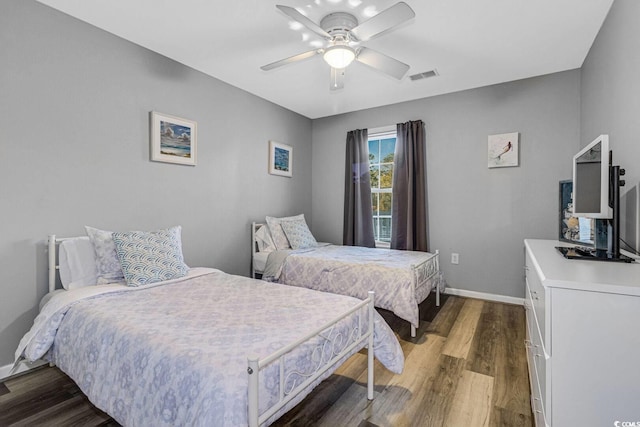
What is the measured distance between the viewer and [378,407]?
1.75 m

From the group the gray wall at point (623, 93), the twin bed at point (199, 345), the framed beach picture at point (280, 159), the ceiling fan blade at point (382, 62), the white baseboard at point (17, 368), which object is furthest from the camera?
the framed beach picture at point (280, 159)

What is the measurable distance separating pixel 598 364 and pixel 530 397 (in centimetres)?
104

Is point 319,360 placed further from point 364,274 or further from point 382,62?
point 382,62

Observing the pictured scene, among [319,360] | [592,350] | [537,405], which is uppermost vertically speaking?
[592,350]

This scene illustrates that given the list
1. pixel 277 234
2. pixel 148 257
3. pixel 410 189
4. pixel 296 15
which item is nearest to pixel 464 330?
pixel 410 189

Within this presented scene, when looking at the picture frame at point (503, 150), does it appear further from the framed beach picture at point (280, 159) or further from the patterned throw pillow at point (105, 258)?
the patterned throw pillow at point (105, 258)

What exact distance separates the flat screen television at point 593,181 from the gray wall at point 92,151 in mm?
3103

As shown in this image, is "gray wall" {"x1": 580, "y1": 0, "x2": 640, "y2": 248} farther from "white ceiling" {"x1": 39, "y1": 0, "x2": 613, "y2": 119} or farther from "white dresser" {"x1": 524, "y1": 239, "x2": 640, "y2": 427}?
"white dresser" {"x1": 524, "y1": 239, "x2": 640, "y2": 427}

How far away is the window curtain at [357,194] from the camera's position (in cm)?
438

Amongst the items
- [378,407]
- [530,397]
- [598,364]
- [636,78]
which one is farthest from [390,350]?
[636,78]

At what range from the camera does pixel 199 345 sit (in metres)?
1.29

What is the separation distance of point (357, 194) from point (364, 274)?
69.0 inches

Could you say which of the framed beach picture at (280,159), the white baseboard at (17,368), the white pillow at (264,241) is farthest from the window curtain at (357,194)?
the white baseboard at (17,368)

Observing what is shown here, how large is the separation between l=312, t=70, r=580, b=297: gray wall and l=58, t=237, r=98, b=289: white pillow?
138 inches
